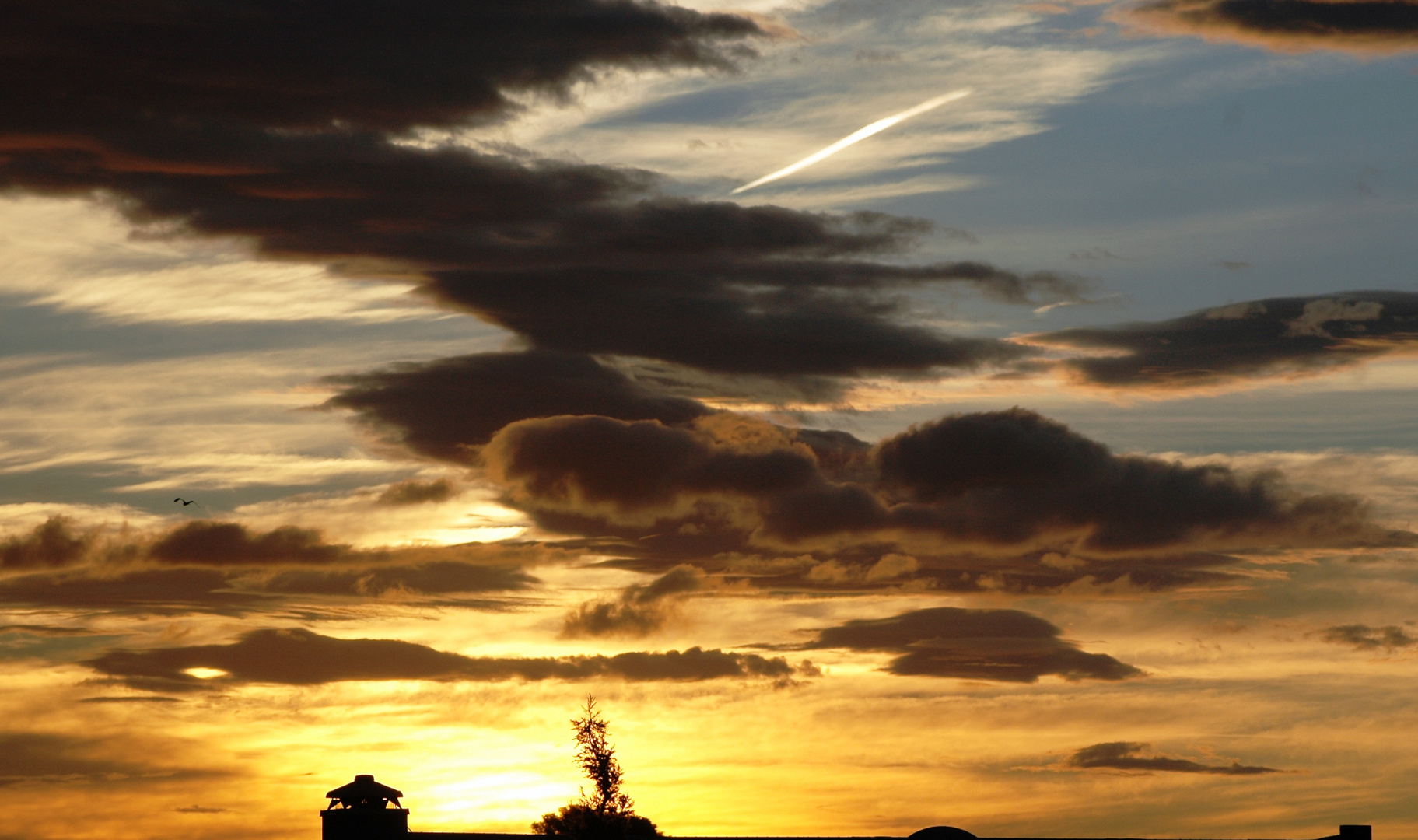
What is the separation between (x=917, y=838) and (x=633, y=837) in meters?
19.1

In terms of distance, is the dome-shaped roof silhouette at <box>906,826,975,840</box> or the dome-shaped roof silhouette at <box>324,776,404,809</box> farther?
the dome-shaped roof silhouette at <box>324,776,404,809</box>

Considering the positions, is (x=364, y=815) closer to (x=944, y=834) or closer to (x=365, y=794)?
(x=365, y=794)

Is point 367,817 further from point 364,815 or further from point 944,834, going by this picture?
point 944,834

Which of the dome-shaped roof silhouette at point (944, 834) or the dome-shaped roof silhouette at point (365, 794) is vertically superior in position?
the dome-shaped roof silhouette at point (365, 794)

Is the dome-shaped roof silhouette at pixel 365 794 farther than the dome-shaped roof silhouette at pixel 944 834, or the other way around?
the dome-shaped roof silhouette at pixel 365 794

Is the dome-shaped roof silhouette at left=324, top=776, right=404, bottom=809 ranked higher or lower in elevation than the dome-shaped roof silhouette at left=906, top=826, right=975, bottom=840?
higher

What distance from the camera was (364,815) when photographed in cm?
7338

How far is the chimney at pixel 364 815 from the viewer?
2884 inches

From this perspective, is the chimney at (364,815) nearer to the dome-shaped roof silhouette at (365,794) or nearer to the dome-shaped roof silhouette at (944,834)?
the dome-shaped roof silhouette at (365,794)

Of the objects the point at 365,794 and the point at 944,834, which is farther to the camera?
the point at 365,794

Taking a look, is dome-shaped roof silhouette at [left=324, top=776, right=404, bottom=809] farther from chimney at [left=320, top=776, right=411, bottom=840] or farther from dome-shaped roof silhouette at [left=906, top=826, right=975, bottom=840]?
dome-shaped roof silhouette at [left=906, top=826, right=975, bottom=840]

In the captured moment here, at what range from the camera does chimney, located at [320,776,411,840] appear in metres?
73.2

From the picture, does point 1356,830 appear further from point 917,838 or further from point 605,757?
point 605,757

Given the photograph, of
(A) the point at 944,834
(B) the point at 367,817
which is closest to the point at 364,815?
(B) the point at 367,817
